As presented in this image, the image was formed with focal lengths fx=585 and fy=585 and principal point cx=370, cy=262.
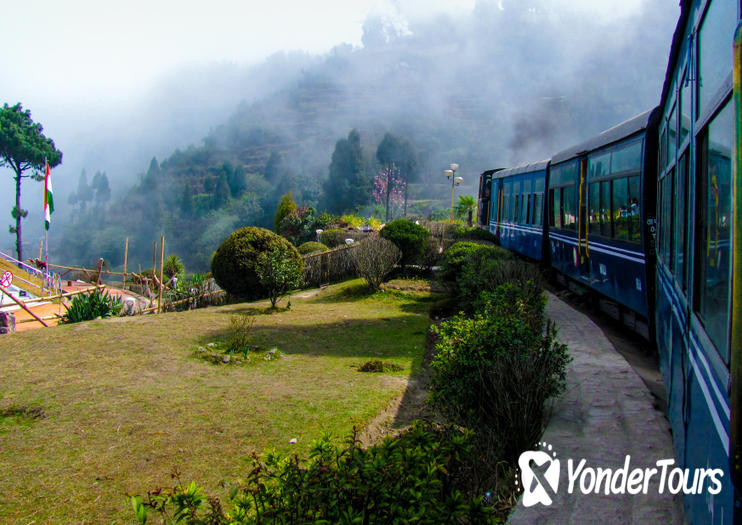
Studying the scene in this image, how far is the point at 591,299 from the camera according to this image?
38.9 ft

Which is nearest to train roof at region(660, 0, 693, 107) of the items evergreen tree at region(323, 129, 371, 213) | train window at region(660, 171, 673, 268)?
train window at region(660, 171, 673, 268)

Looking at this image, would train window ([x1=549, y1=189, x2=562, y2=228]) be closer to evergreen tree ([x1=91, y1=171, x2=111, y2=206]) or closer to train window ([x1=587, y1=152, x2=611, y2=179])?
train window ([x1=587, y1=152, x2=611, y2=179])

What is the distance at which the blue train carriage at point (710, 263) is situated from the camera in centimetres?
155

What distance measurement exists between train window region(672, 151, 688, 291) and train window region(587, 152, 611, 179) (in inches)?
205

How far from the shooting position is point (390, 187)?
9725cm

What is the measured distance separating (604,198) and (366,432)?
221 inches

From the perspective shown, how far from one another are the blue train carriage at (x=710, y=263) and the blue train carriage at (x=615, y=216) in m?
3.76

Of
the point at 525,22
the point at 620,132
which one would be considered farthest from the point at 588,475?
the point at 525,22

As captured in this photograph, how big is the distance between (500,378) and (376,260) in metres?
11.7

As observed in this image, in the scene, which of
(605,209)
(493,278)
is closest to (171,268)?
(493,278)

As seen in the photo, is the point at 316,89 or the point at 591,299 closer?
the point at 591,299

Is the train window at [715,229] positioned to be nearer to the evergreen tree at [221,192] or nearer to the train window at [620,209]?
the train window at [620,209]

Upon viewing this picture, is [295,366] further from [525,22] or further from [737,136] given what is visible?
[525,22]

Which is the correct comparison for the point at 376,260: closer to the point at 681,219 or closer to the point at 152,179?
the point at 681,219
